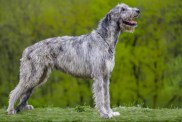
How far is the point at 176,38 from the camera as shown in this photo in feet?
133

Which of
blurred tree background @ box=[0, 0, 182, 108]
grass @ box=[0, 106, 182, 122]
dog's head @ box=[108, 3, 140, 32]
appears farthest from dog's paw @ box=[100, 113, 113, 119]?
blurred tree background @ box=[0, 0, 182, 108]

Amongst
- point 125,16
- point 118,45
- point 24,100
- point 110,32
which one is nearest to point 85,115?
point 24,100

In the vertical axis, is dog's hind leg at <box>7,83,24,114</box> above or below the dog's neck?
below

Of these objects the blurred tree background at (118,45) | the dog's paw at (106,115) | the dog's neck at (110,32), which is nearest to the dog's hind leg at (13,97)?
the dog's paw at (106,115)

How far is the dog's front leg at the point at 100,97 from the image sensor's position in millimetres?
10805

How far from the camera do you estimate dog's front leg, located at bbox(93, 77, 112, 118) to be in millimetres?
10805

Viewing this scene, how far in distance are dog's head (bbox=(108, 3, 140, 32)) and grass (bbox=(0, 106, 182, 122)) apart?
6.63 feet

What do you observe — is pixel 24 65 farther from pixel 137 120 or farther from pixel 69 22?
pixel 69 22

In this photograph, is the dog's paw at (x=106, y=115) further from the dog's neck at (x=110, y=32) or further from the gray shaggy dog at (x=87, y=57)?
the dog's neck at (x=110, y=32)

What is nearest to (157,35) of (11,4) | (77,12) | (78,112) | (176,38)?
(176,38)

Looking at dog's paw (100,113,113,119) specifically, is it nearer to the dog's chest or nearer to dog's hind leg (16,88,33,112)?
the dog's chest

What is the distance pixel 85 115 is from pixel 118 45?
28.7 m

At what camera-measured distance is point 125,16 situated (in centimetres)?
1110

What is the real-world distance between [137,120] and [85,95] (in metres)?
31.5
